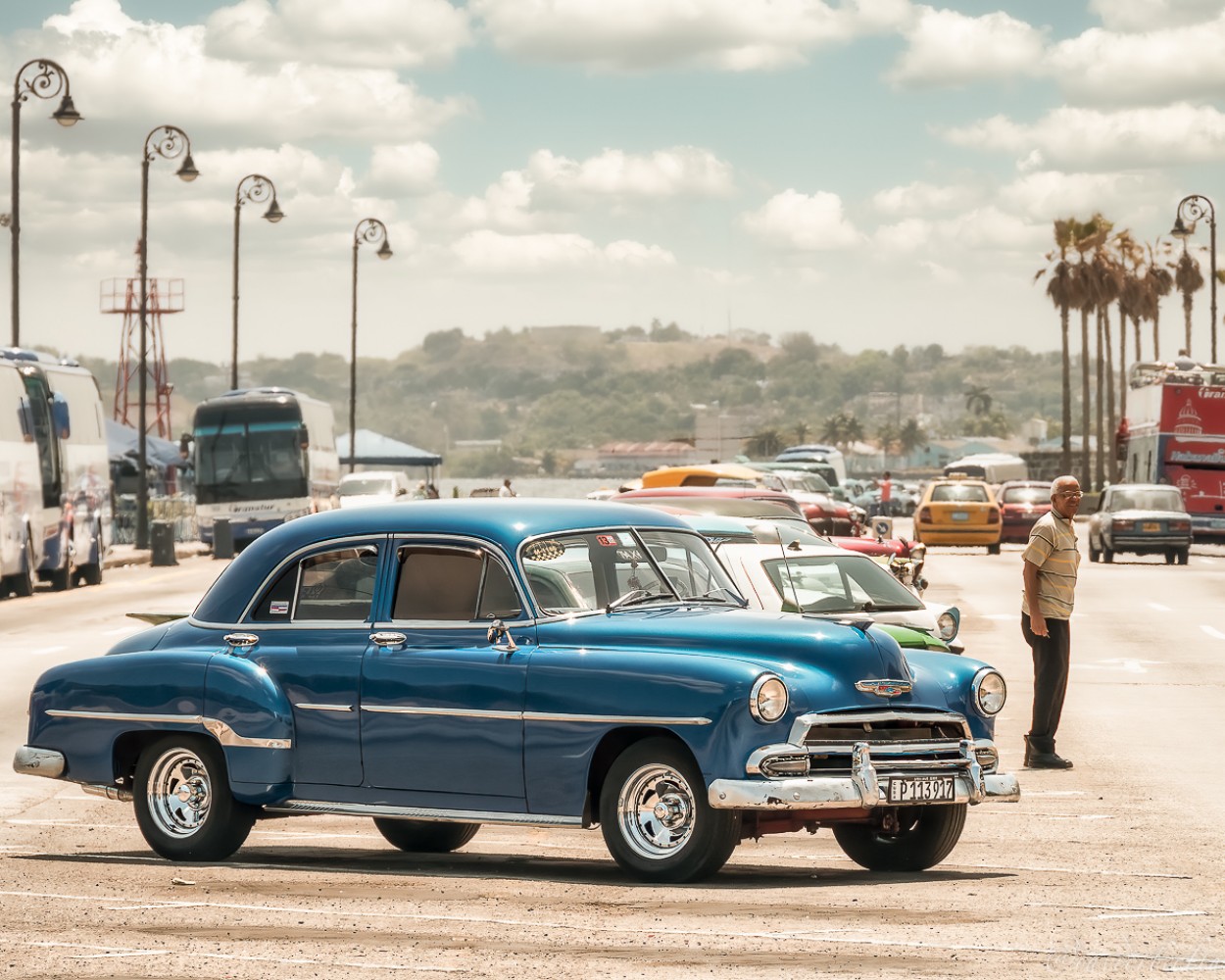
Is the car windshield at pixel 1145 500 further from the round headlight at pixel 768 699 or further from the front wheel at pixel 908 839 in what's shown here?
Result: the round headlight at pixel 768 699

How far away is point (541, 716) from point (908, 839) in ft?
5.84

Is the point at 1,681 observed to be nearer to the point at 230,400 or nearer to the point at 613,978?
the point at 613,978

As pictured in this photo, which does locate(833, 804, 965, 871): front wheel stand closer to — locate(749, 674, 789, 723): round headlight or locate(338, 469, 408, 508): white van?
locate(749, 674, 789, 723): round headlight

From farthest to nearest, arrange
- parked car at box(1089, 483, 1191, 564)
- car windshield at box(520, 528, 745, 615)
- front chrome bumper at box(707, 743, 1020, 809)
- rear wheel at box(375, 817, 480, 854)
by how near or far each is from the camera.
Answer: parked car at box(1089, 483, 1191, 564) < rear wheel at box(375, 817, 480, 854) < car windshield at box(520, 528, 745, 615) < front chrome bumper at box(707, 743, 1020, 809)

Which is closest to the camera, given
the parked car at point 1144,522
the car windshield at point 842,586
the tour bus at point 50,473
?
the car windshield at point 842,586

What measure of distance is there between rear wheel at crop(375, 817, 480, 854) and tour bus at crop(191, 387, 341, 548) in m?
41.1

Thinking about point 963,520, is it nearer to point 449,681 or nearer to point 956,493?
point 956,493

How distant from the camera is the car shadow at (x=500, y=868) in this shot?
9.25 meters

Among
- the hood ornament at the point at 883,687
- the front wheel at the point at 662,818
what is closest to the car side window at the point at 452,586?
the front wheel at the point at 662,818

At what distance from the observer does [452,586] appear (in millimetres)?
9742

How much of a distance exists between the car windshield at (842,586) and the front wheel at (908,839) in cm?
563

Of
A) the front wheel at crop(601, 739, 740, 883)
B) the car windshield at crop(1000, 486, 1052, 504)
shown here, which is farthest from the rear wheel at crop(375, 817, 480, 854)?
the car windshield at crop(1000, 486, 1052, 504)

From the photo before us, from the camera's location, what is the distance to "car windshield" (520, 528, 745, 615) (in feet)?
31.4

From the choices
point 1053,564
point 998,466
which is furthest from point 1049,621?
point 998,466
